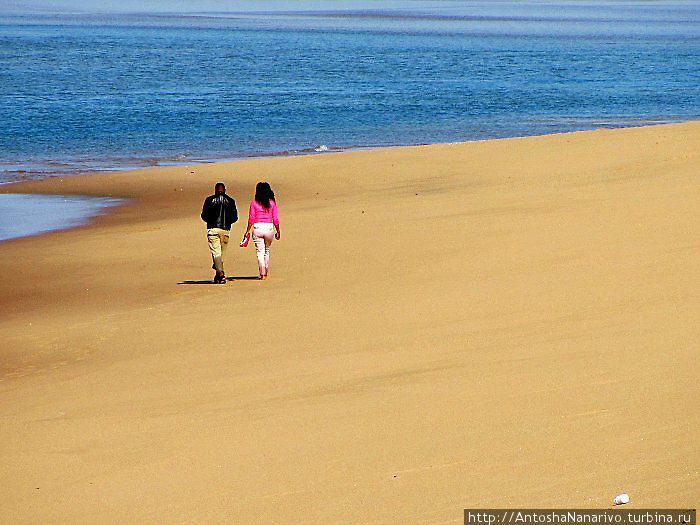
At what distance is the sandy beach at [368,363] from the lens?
253 inches

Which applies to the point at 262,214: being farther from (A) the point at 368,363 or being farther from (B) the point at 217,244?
(A) the point at 368,363

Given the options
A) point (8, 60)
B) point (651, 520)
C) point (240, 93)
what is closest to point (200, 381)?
point (651, 520)

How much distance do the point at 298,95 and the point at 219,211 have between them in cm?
3871

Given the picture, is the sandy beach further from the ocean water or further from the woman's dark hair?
the ocean water

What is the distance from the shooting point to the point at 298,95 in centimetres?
5228

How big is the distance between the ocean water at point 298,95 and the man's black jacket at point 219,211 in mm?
15807

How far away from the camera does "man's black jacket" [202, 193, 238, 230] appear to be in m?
14.3

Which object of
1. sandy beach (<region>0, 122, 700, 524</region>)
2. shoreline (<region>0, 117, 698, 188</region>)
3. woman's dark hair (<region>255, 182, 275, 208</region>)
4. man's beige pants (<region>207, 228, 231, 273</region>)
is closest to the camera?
sandy beach (<region>0, 122, 700, 524</region>)

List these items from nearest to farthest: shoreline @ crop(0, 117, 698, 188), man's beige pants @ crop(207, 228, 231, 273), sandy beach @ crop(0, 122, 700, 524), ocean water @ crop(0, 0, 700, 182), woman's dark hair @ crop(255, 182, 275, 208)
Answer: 1. sandy beach @ crop(0, 122, 700, 524)
2. woman's dark hair @ crop(255, 182, 275, 208)
3. man's beige pants @ crop(207, 228, 231, 273)
4. shoreline @ crop(0, 117, 698, 188)
5. ocean water @ crop(0, 0, 700, 182)

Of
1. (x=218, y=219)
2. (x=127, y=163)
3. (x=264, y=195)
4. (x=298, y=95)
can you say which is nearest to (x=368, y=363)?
(x=264, y=195)

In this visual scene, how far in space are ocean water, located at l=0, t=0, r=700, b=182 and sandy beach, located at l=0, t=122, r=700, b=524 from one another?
15.0 metres

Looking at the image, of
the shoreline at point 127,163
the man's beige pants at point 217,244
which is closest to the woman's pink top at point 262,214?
the man's beige pants at point 217,244

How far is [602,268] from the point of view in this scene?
12.5 meters

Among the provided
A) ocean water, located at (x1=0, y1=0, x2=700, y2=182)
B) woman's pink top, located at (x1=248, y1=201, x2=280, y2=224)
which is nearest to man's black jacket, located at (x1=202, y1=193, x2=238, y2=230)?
woman's pink top, located at (x1=248, y1=201, x2=280, y2=224)
